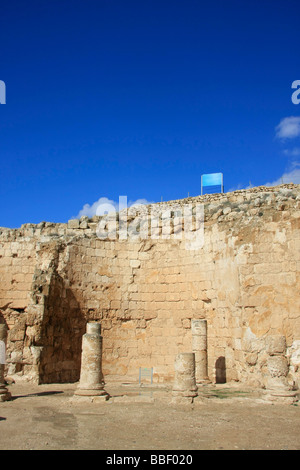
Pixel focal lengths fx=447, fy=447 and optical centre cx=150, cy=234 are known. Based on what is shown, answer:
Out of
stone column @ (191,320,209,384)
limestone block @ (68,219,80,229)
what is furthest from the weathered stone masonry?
stone column @ (191,320,209,384)

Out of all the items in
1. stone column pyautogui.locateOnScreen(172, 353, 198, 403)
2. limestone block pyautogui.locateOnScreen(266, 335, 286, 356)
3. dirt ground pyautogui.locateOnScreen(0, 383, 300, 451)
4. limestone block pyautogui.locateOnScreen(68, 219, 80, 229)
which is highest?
limestone block pyautogui.locateOnScreen(68, 219, 80, 229)

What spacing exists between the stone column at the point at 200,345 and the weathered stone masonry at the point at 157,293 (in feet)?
1.93

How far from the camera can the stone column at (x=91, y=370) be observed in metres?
10.2

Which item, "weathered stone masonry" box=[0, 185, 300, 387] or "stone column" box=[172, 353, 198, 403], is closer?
"stone column" box=[172, 353, 198, 403]

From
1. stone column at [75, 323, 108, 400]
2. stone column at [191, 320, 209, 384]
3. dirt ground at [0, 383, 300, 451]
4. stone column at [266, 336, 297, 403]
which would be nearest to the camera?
dirt ground at [0, 383, 300, 451]

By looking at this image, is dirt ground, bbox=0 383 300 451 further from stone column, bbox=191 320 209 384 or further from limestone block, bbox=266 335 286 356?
A: stone column, bbox=191 320 209 384

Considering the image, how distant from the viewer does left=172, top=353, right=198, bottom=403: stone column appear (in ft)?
31.9

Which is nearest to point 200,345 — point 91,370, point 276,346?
point 276,346

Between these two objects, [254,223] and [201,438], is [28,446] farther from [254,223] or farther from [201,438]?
[254,223]

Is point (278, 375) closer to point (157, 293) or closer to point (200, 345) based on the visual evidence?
point (200, 345)

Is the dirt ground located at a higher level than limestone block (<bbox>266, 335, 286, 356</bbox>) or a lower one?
lower

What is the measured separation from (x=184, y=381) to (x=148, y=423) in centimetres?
243

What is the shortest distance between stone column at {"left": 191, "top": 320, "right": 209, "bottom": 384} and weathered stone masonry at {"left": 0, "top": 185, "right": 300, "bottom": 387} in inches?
23.1

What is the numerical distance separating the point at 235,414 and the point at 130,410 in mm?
2069
